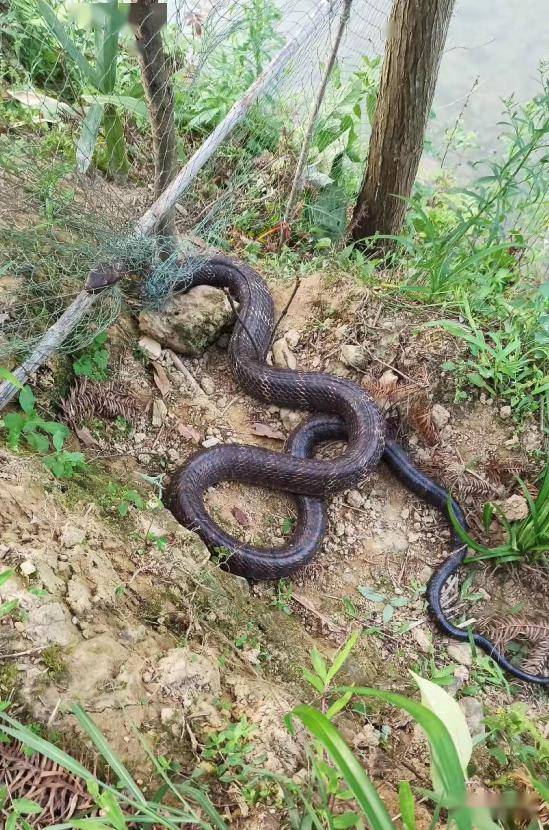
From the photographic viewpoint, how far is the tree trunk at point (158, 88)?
9.58ft

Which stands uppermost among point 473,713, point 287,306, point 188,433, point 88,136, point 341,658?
point 88,136

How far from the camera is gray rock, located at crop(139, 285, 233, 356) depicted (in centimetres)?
427

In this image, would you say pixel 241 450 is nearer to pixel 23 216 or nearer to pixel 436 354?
pixel 436 354

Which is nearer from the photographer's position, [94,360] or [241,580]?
[241,580]

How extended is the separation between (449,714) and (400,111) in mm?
4675

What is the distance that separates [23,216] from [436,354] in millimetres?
3108

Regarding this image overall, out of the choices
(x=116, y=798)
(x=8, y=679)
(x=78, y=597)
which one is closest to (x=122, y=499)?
(x=78, y=597)

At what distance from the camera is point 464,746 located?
1.64m

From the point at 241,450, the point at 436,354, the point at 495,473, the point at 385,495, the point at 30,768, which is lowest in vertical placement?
the point at 30,768

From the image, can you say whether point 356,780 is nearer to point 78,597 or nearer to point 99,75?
point 78,597

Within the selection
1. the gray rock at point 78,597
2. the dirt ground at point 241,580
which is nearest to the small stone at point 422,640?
the dirt ground at point 241,580

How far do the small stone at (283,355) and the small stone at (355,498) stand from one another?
114cm

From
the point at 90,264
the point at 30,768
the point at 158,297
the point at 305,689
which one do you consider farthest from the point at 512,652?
the point at 90,264

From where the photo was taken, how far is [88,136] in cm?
368
